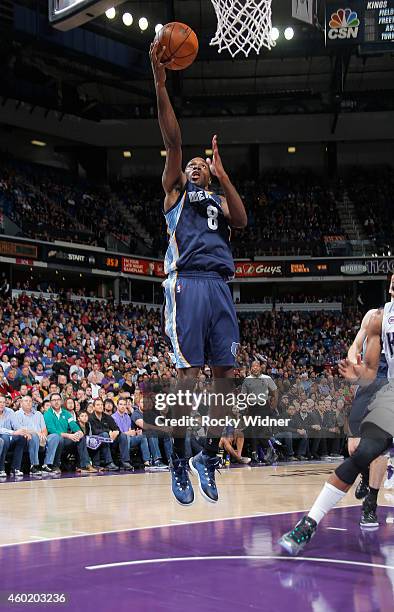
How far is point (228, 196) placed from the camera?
5.72 metres

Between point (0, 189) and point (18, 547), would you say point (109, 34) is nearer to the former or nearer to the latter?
point (0, 189)

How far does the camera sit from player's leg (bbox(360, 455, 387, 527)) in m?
6.90

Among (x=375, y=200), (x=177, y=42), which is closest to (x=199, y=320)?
(x=177, y=42)

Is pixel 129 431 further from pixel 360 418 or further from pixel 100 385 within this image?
pixel 360 418

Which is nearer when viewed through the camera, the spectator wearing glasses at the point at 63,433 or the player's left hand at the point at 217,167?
the player's left hand at the point at 217,167

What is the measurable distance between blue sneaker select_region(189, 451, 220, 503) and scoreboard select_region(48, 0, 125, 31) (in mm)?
4488

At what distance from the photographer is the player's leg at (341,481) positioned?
5.33m

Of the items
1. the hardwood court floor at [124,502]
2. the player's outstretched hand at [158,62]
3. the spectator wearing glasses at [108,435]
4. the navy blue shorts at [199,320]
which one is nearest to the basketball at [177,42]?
the player's outstretched hand at [158,62]

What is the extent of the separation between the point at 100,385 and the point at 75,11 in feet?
33.1

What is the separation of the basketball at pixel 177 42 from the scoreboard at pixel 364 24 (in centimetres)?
1460

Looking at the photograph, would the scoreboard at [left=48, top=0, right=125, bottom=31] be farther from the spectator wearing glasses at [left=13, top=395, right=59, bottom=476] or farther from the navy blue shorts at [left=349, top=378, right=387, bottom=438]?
the spectator wearing glasses at [left=13, top=395, right=59, bottom=476]

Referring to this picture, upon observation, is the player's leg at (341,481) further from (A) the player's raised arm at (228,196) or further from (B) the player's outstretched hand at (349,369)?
(A) the player's raised arm at (228,196)

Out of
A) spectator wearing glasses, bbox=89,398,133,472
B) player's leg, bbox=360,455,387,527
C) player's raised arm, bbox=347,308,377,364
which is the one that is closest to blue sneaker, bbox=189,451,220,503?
player's raised arm, bbox=347,308,377,364

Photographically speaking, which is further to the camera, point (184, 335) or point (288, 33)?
point (288, 33)
